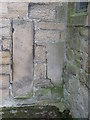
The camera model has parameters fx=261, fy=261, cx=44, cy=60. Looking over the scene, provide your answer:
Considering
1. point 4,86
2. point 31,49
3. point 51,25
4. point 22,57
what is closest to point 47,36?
point 51,25

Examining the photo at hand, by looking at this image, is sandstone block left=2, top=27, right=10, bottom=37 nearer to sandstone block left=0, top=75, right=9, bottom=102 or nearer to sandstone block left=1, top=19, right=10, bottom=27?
sandstone block left=1, top=19, right=10, bottom=27

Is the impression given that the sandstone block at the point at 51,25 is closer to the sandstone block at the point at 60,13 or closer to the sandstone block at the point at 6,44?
the sandstone block at the point at 60,13

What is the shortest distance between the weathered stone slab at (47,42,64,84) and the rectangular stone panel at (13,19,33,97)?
25 cm

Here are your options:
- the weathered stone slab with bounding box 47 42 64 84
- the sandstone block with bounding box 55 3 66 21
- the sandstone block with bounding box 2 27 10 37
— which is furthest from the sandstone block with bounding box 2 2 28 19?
the weathered stone slab with bounding box 47 42 64 84

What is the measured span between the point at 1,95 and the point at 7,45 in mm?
681

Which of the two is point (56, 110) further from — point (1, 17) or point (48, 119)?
point (1, 17)

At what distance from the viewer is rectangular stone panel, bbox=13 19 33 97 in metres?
3.44

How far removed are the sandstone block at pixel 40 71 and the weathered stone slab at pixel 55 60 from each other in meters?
0.07

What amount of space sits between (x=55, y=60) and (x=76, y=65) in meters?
0.56

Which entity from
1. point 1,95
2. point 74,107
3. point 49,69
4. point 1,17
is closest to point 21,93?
point 1,95

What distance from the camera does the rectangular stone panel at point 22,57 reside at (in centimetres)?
344

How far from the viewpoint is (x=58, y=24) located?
3508 mm

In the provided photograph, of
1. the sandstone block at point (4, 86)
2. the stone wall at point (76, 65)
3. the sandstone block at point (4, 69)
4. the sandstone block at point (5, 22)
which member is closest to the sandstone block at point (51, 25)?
the stone wall at point (76, 65)

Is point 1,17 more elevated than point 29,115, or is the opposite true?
point 1,17
